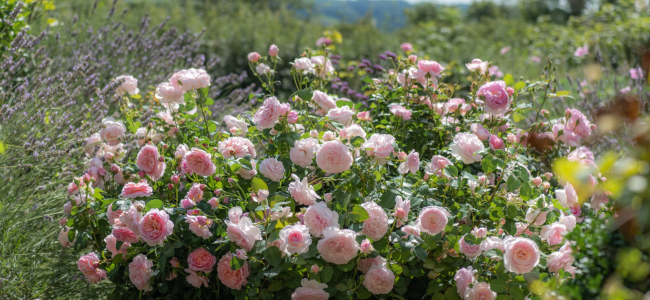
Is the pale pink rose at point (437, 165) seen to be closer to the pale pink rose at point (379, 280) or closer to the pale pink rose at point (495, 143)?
the pale pink rose at point (495, 143)

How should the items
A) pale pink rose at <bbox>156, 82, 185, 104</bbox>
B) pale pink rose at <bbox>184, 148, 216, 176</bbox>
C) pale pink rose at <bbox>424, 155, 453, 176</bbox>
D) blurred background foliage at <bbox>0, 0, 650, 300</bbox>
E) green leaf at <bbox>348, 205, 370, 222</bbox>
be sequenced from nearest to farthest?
blurred background foliage at <bbox>0, 0, 650, 300</bbox> → green leaf at <bbox>348, 205, 370, 222</bbox> → pale pink rose at <bbox>184, 148, 216, 176</bbox> → pale pink rose at <bbox>424, 155, 453, 176</bbox> → pale pink rose at <bbox>156, 82, 185, 104</bbox>

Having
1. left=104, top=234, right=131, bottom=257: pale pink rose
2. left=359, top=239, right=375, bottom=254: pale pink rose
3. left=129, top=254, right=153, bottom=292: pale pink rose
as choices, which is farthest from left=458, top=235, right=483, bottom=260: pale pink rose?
left=104, top=234, right=131, bottom=257: pale pink rose

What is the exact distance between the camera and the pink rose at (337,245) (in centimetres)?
161

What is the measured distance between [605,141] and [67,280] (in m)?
3.40

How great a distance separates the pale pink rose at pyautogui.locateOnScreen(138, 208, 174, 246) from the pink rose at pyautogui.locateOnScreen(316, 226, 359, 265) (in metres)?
0.52

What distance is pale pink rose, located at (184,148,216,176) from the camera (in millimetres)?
1790

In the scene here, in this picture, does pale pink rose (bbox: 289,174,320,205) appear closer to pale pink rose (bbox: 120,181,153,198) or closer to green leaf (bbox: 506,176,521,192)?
pale pink rose (bbox: 120,181,153,198)

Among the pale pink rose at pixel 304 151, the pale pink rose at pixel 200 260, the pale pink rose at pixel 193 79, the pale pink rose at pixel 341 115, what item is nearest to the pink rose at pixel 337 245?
the pale pink rose at pixel 304 151

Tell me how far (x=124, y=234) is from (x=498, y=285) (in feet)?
4.26

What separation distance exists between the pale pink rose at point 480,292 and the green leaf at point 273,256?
64 cm

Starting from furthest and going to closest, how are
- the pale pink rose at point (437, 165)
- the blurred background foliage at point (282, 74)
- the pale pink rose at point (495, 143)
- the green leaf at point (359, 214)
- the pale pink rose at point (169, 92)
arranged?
the pale pink rose at point (169, 92)
the pale pink rose at point (495, 143)
the pale pink rose at point (437, 165)
the green leaf at point (359, 214)
the blurred background foliage at point (282, 74)

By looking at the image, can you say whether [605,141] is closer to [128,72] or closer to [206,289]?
[206,289]

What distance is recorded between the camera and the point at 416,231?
1772 mm

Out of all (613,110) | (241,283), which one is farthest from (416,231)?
(613,110)
